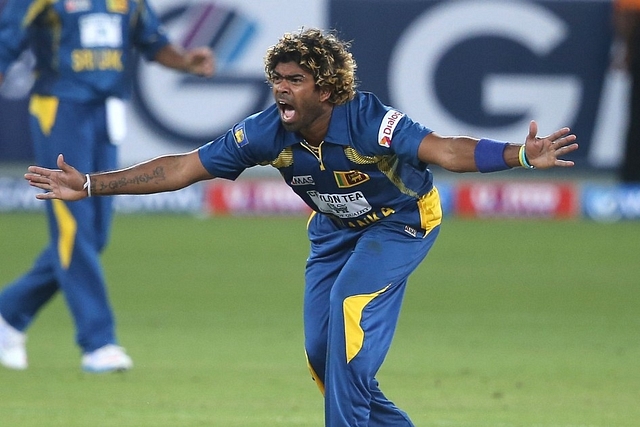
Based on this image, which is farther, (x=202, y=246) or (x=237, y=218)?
(x=237, y=218)

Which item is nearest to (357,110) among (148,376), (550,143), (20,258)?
(550,143)

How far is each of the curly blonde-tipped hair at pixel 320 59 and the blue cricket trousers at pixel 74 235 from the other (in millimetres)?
2363

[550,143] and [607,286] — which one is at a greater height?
[550,143]

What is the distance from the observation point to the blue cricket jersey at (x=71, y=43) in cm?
742

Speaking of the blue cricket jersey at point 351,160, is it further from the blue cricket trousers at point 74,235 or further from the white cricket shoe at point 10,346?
the white cricket shoe at point 10,346

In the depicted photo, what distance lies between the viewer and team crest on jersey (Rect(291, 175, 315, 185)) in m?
5.46

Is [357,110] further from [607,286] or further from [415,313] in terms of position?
[607,286]

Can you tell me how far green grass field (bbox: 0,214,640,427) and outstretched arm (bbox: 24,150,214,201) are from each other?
3.65 feet

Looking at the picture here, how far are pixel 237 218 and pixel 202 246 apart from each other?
2054 mm

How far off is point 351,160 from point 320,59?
400mm

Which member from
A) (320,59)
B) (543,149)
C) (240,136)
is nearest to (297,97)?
(320,59)

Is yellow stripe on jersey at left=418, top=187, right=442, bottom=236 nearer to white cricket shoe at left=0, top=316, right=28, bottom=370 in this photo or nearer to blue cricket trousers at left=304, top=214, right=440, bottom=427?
blue cricket trousers at left=304, top=214, right=440, bottom=427

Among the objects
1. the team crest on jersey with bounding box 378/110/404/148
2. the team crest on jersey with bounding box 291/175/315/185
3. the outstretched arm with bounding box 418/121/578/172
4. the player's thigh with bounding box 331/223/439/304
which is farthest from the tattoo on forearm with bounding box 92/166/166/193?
the outstretched arm with bounding box 418/121/578/172

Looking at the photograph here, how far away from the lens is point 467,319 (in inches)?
359
